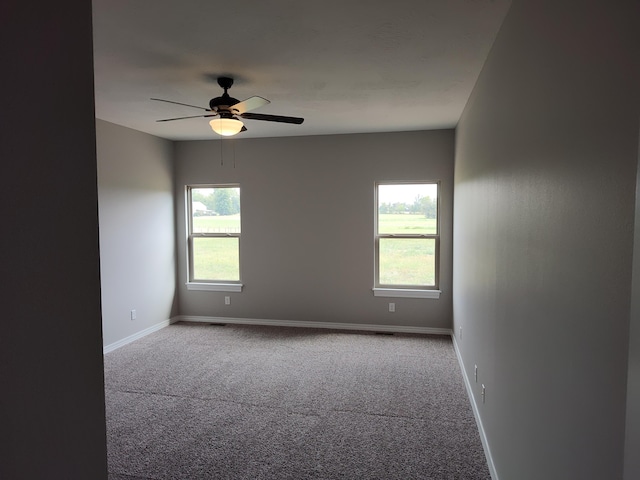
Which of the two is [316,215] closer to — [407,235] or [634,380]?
[407,235]

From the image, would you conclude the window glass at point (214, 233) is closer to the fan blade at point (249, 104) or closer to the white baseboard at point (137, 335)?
the white baseboard at point (137, 335)

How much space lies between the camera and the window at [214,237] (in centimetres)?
604

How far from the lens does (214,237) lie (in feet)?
20.1

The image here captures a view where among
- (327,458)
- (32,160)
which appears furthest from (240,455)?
(32,160)

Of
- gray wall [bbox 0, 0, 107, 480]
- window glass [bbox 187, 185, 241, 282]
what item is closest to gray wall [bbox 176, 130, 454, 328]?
window glass [bbox 187, 185, 241, 282]

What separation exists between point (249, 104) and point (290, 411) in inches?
93.8

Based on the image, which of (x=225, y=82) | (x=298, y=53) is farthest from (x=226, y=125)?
(x=298, y=53)

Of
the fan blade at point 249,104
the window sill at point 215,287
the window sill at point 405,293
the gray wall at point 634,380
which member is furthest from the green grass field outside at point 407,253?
the gray wall at point 634,380

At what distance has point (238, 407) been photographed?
3354 mm

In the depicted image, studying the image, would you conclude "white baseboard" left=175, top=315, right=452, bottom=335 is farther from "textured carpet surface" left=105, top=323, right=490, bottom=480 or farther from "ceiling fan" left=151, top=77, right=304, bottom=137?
"ceiling fan" left=151, top=77, right=304, bottom=137

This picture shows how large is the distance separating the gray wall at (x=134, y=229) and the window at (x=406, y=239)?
116 inches

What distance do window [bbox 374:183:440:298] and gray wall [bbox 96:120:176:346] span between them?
9.69 feet

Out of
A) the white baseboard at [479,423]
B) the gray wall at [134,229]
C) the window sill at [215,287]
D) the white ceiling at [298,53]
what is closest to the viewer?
the white ceiling at [298,53]

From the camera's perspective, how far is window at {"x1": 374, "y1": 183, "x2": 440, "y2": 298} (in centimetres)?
550
